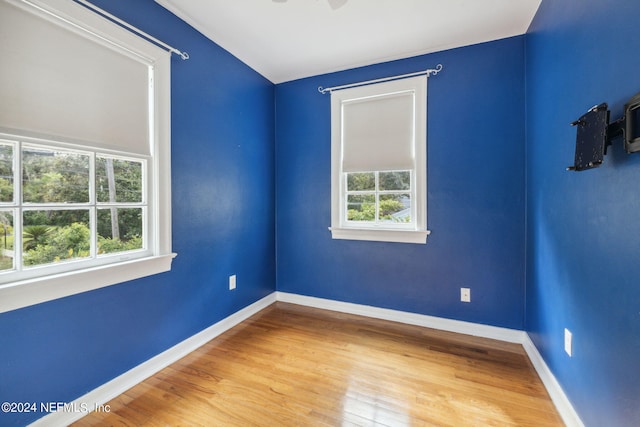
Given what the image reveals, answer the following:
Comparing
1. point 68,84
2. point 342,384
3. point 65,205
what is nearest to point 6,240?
point 65,205

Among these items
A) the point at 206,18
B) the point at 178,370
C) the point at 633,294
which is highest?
the point at 206,18

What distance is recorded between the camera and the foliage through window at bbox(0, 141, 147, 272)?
1297 mm

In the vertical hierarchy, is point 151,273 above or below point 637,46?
below

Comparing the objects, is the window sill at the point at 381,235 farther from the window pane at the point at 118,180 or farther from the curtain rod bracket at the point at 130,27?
the curtain rod bracket at the point at 130,27

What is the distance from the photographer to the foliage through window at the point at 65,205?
4.25 ft

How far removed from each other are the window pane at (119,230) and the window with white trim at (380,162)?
5.88 ft

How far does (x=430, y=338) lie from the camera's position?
2.38 m

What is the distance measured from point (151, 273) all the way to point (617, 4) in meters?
2.76

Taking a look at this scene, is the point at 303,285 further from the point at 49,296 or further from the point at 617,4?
the point at 617,4

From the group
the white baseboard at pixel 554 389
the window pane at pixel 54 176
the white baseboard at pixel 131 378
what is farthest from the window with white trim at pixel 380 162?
the window pane at pixel 54 176

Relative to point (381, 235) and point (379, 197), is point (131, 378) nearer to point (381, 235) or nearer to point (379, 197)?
point (381, 235)

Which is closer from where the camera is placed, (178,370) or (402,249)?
(178,370)

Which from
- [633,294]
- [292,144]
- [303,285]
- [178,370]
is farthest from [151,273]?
[633,294]

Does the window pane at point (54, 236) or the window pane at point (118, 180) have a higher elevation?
the window pane at point (118, 180)
